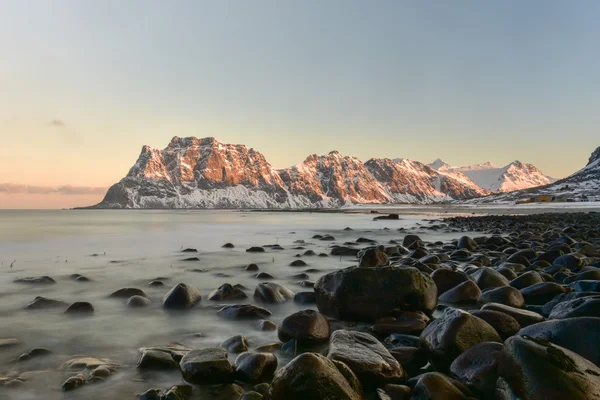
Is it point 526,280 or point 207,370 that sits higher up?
point 526,280

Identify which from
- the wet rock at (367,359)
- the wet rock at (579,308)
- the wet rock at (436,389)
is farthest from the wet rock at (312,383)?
the wet rock at (579,308)

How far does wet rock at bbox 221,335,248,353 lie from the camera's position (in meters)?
4.20

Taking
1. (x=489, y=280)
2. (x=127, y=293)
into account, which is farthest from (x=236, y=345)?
(x=489, y=280)

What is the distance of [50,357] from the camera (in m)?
4.04

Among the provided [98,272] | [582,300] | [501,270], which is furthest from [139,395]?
[98,272]

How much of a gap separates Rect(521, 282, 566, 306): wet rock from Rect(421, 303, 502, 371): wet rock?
264cm

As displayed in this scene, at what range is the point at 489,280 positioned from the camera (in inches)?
262

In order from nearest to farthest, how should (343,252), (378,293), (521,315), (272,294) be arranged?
1. (521,315)
2. (378,293)
3. (272,294)
4. (343,252)

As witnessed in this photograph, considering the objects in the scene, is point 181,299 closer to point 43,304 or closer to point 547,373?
point 43,304

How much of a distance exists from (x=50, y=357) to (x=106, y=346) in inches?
22.3

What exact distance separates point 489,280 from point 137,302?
615cm

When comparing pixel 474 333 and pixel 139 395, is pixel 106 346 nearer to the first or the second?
pixel 139 395

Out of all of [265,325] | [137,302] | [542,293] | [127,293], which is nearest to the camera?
[265,325]

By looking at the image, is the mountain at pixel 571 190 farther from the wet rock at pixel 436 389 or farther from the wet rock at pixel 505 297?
the wet rock at pixel 436 389
